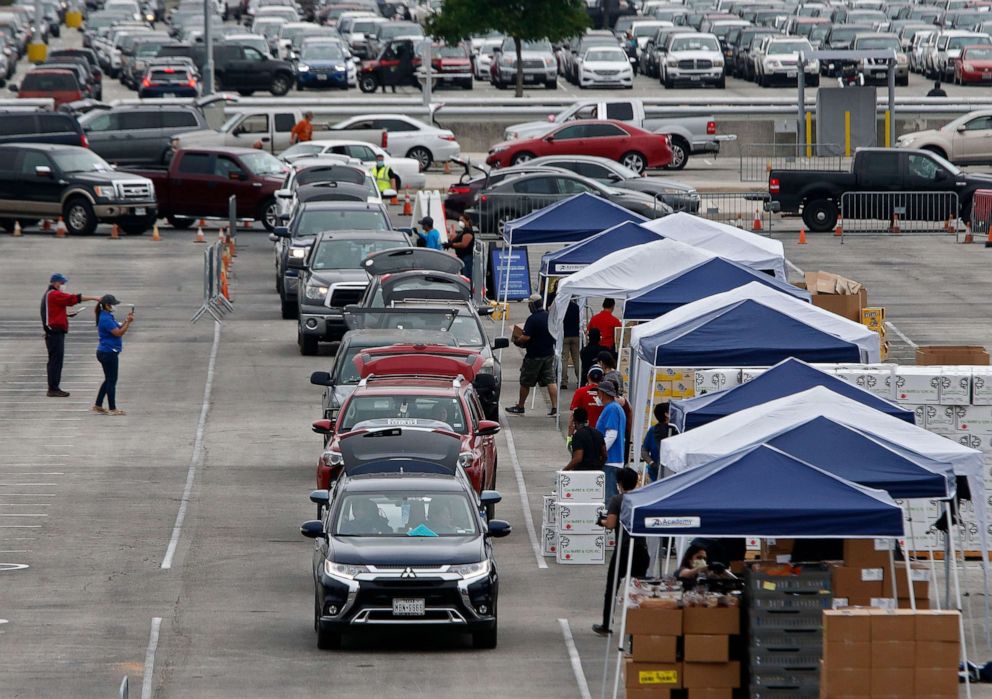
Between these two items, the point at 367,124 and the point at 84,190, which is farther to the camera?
the point at 367,124

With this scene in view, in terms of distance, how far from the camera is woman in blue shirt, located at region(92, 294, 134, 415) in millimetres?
26062

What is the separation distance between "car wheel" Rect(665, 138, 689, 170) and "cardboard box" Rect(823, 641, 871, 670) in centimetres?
3972

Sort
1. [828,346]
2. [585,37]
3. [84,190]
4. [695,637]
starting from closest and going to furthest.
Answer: [695,637]
[828,346]
[84,190]
[585,37]

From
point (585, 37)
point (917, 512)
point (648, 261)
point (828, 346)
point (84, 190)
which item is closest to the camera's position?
point (917, 512)

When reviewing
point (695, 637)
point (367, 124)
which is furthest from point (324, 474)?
point (367, 124)

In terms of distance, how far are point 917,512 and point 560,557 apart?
3307mm

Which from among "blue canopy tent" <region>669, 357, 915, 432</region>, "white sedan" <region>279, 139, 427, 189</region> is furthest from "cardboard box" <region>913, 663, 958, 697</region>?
"white sedan" <region>279, 139, 427, 189</region>

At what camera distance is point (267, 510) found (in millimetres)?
21219

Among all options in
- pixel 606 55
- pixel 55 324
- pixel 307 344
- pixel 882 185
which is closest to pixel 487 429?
pixel 55 324

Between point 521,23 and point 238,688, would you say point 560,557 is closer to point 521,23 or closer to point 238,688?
point 238,688

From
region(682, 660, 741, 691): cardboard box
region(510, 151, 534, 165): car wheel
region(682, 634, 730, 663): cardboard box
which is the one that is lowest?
region(682, 660, 741, 691): cardboard box

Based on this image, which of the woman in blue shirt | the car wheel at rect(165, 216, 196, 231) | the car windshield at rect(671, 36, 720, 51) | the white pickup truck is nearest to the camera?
the woman in blue shirt

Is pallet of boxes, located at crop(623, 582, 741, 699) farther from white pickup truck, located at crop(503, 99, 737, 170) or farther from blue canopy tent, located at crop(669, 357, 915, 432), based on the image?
white pickup truck, located at crop(503, 99, 737, 170)

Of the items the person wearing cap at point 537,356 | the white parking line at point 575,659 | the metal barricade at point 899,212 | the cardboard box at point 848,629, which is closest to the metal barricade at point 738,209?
the metal barricade at point 899,212
